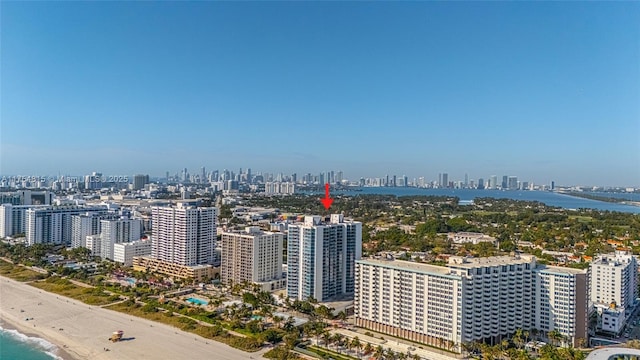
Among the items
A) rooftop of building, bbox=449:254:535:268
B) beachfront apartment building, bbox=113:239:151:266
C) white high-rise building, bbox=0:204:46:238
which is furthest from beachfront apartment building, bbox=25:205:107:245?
rooftop of building, bbox=449:254:535:268

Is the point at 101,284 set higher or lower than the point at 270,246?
lower

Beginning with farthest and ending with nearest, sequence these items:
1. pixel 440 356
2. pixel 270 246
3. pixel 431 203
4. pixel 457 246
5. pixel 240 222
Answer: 1. pixel 431 203
2. pixel 240 222
3. pixel 457 246
4. pixel 270 246
5. pixel 440 356

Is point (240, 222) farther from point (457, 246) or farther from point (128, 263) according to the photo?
point (457, 246)

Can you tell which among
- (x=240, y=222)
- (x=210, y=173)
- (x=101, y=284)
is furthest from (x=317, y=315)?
(x=210, y=173)

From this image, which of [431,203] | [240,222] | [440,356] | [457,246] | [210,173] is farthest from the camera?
[210,173]

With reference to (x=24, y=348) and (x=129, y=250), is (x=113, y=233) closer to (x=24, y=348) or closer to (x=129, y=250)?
(x=129, y=250)

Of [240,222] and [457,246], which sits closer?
[457,246]

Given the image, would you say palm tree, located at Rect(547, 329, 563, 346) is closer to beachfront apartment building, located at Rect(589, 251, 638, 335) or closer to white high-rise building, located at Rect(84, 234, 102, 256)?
beachfront apartment building, located at Rect(589, 251, 638, 335)

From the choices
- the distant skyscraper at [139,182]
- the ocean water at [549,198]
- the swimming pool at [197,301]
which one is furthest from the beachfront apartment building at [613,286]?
the distant skyscraper at [139,182]
